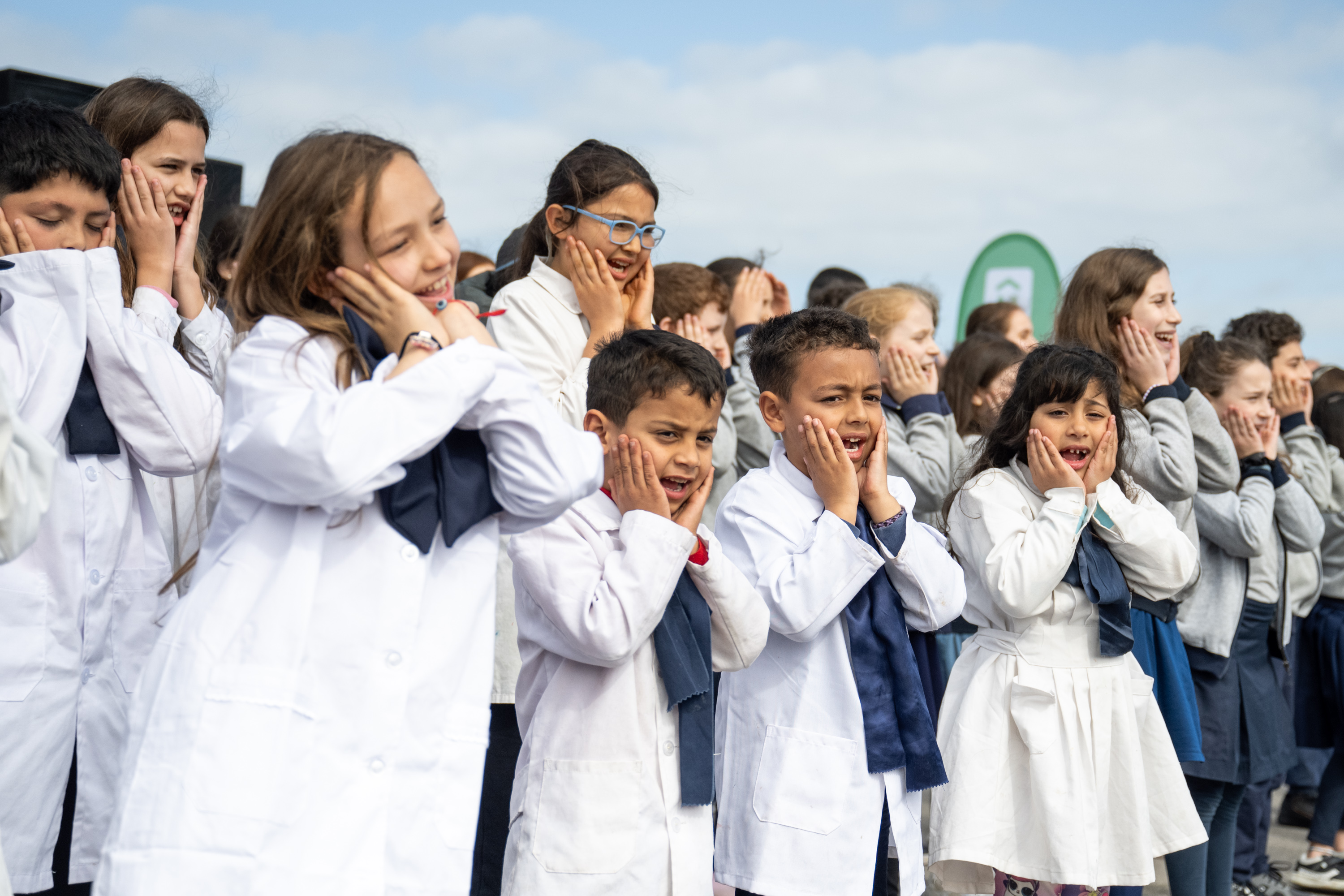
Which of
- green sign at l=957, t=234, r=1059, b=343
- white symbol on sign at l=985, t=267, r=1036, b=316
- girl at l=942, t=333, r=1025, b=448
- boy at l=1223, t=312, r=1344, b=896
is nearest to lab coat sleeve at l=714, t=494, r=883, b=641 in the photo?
girl at l=942, t=333, r=1025, b=448

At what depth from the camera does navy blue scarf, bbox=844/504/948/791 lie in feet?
9.68

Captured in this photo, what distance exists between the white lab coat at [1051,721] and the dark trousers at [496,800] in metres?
1.18

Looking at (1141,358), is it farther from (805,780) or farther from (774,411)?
(805,780)

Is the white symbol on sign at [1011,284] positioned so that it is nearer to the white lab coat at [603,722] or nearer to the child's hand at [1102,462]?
the child's hand at [1102,462]

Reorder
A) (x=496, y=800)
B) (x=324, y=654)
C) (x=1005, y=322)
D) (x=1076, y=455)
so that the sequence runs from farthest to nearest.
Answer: (x=1005, y=322)
(x=1076, y=455)
(x=496, y=800)
(x=324, y=654)

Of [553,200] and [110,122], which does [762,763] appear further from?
[110,122]

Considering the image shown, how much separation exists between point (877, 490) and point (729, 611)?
64 centimetres

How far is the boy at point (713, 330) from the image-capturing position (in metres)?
4.91

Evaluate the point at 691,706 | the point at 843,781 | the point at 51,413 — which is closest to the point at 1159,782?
the point at 843,781

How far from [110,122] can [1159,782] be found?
3442mm

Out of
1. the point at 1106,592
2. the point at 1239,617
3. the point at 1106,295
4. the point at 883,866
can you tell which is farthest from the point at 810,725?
the point at 1106,295

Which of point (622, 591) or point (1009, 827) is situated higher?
point (622, 591)

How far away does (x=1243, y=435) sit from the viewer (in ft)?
15.9

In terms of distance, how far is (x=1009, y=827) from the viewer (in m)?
3.37
